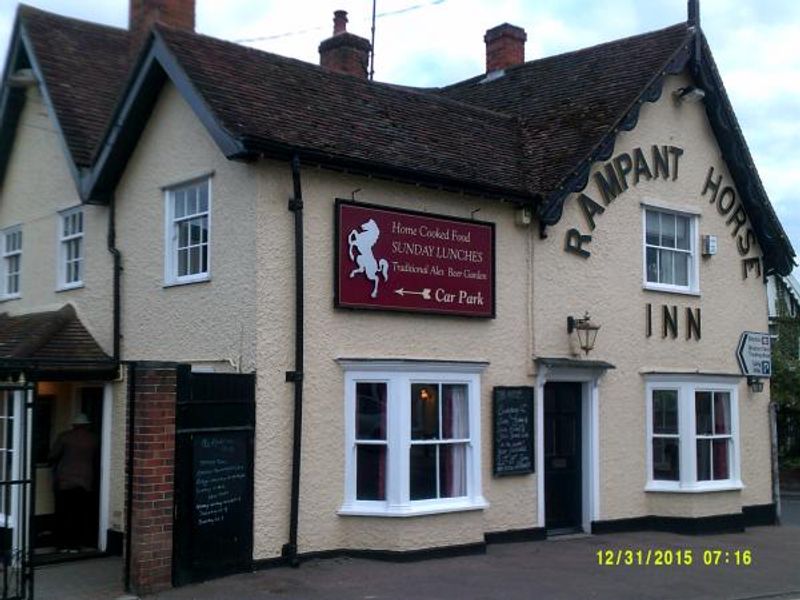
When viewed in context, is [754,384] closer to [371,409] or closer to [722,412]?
[722,412]

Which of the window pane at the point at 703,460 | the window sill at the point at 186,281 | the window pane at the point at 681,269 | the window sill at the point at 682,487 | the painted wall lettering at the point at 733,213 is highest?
the painted wall lettering at the point at 733,213

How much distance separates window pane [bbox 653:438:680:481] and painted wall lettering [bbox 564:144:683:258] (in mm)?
3231

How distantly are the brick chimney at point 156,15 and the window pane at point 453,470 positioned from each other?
7.91 m

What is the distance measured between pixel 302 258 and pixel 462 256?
97.2 inches

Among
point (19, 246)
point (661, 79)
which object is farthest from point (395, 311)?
point (19, 246)

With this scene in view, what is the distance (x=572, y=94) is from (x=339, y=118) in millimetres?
5156

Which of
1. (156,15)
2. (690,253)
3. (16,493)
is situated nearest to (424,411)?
(16,493)

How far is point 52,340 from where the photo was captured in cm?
1405

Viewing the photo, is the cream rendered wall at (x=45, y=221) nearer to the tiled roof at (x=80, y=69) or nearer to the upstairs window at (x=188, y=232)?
the tiled roof at (x=80, y=69)

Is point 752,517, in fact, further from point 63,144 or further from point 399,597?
point 63,144

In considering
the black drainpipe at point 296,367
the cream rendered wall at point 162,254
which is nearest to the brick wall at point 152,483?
the cream rendered wall at point 162,254

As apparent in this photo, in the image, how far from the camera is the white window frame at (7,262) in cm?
1677

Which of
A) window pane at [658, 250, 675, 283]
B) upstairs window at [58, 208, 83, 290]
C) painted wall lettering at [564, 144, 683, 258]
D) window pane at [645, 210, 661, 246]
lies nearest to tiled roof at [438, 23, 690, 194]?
painted wall lettering at [564, 144, 683, 258]

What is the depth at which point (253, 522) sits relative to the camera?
36.6 ft
